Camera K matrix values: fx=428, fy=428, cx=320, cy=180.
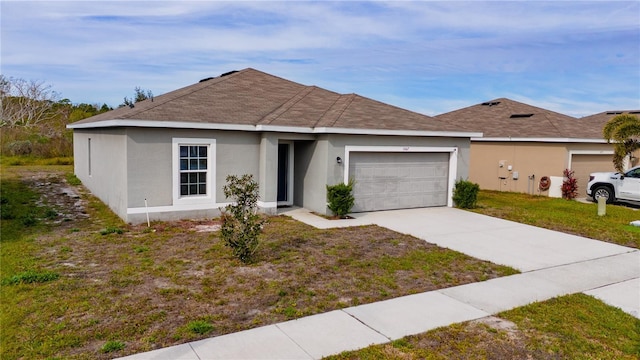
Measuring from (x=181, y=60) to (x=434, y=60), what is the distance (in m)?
13.8

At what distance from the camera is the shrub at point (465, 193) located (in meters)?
14.9

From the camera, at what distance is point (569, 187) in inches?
704

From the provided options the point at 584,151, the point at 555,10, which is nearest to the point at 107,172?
the point at 555,10

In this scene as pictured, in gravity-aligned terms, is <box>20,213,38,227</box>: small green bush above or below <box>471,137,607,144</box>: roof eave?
below

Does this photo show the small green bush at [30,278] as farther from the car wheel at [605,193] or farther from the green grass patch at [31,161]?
the green grass patch at [31,161]

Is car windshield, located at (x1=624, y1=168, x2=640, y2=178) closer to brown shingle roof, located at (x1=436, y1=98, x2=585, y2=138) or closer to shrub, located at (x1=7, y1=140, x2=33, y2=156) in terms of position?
brown shingle roof, located at (x1=436, y1=98, x2=585, y2=138)

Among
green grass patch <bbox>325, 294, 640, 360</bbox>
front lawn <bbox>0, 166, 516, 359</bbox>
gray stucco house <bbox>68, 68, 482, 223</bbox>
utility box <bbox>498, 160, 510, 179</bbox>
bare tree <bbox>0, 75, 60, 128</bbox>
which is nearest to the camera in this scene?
green grass patch <bbox>325, 294, 640, 360</bbox>

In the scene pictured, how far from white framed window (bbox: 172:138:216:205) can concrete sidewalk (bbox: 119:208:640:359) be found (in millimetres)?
3197

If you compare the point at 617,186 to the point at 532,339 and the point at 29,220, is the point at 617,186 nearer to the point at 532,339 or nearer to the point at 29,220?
the point at 532,339

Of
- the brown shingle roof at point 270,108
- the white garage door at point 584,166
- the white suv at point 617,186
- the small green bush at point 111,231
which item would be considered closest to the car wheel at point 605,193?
the white suv at point 617,186

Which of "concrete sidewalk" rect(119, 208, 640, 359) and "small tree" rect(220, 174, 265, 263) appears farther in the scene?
"small tree" rect(220, 174, 265, 263)

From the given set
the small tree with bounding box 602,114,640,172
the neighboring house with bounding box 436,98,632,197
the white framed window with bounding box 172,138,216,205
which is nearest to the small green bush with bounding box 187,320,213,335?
the white framed window with bounding box 172,138,216,205

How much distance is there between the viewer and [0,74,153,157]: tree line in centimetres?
1995

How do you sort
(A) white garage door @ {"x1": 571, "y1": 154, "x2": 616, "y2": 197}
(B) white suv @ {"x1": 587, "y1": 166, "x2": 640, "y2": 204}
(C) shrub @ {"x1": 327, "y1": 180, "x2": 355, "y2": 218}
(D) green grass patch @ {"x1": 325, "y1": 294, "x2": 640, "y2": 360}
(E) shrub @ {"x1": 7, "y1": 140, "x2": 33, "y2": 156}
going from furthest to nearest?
(E) shrub @ {"x1": 7, "y1": 140, "x2": 33, "y2": 156} < (A) white garage door @ {"x1": 571, "y1": 154, "x2": 616, "y2": 197} < (B) white suv @ {"x1": 587, "y1": 166, "x2": 640, "y2": 204} < (C) shrub @ {"x1": 327, "y1": 180, "x2": 355, "y2": 218} < (D) green grass patch @ {"x1": 325, "y1": 294, "x2": 640, "y2": 360}
